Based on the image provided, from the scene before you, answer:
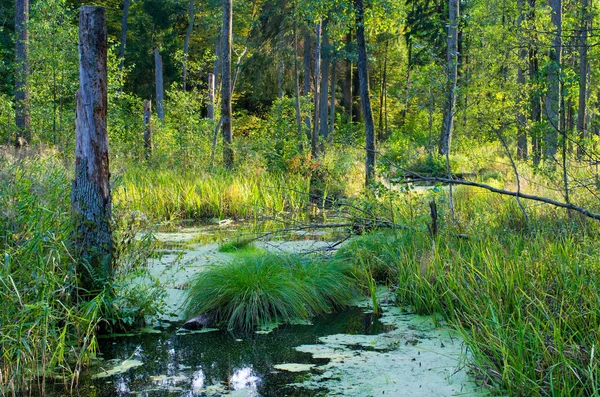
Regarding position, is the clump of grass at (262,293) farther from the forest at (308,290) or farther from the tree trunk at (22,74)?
the tree trunk at (22,74)

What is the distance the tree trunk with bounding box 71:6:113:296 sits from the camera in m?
4.98

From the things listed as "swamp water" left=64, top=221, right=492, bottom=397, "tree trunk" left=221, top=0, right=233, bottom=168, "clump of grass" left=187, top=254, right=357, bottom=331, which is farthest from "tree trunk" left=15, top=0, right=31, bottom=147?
"swamp water" left=64, top=221, right=492, bottom=397

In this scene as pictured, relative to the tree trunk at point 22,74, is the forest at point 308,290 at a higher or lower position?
lower

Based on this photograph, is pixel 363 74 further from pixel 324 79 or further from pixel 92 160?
pixel 324 79

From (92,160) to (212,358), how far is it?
76.0 inches

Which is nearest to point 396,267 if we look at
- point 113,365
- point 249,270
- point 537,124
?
point 249,270

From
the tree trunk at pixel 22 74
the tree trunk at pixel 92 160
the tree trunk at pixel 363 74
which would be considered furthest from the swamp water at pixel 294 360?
the tree trunk at pixel 22 74

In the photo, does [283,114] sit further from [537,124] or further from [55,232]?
[55,232]

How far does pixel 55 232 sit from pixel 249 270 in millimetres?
1774

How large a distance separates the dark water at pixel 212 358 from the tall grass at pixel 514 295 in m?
0.69

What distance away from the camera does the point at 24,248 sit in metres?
4.12

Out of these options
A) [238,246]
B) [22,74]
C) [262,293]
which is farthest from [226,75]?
[262,293]

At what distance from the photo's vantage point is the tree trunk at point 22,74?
51.9 feet

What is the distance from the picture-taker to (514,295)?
4.44m
